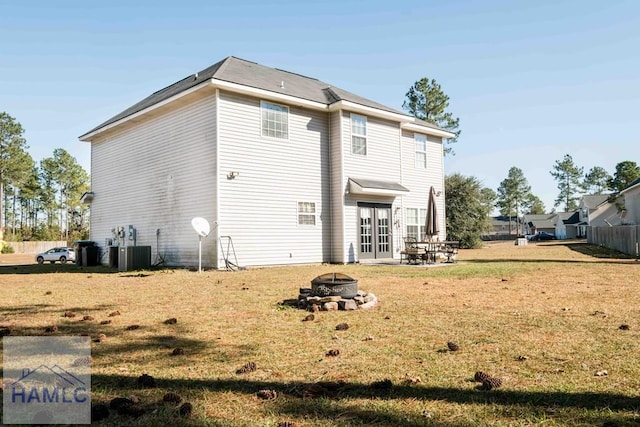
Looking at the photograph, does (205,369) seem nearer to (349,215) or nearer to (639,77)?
(349,215)

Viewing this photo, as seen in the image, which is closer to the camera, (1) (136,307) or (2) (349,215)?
(1) (136,307)

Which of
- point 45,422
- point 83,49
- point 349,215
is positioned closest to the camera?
point 45,422

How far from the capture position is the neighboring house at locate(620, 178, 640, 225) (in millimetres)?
31612

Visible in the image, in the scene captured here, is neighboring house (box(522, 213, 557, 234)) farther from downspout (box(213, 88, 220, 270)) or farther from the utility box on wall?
the utility box on wall

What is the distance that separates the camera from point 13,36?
14672mm

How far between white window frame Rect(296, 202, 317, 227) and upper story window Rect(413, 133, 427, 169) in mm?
7167

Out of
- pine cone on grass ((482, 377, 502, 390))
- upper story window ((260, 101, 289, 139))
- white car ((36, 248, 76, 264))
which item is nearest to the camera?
pine cone on grass ((482, 377, 502, 390))

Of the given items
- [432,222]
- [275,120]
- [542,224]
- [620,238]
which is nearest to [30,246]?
[275,120]

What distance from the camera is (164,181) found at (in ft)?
52.3

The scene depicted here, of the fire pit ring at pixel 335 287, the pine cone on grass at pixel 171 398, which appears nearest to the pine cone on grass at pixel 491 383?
the pine cone on grass at pixel 171 398

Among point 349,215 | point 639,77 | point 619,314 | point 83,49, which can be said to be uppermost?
point 83,49

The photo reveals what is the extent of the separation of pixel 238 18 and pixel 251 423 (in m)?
14.9

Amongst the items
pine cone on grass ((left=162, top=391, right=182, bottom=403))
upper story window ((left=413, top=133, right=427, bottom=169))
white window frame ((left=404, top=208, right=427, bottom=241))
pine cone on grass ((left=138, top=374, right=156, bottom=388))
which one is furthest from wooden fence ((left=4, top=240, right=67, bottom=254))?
pine cone on grass ((left=162, top=391, right=182, bottom=403))

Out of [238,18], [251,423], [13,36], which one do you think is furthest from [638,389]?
[13,36]
